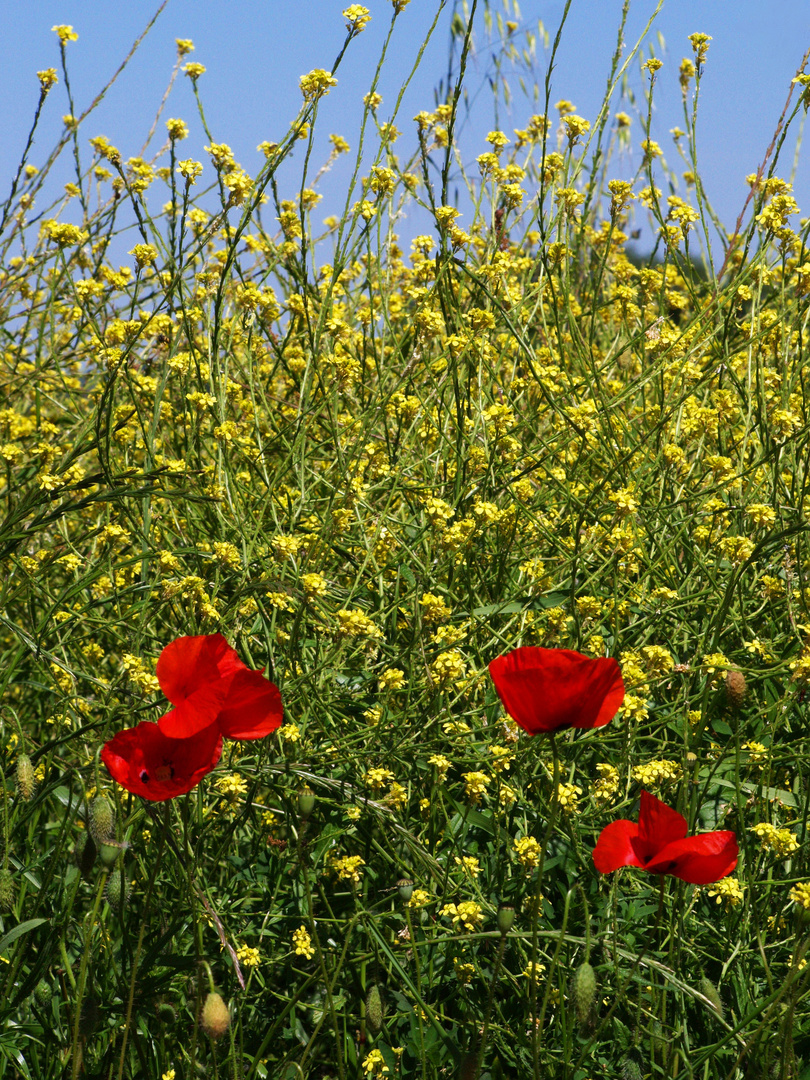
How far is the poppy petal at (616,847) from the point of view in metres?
1.22

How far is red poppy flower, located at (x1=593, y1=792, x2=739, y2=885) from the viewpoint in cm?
119

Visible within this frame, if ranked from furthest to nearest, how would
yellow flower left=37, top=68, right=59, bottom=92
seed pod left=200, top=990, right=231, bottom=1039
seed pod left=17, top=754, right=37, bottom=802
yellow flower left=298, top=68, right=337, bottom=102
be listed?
yellow flower left=37, top=68, right=59, bottom=92, yellow flower left=298, top=68, right=337, bottom=102, seed pod left=17, top=754, right=37, bottom=802, seed pod left=200, top=990, right=231, bottom=1039

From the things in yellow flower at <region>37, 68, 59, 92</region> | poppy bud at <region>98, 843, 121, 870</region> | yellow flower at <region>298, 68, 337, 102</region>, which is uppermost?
yellow flower at <region>37, 68, 59, 92</region>

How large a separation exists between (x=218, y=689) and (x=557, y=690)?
391 mm

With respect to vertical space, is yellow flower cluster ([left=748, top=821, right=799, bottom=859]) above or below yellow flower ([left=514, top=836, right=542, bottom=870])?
below

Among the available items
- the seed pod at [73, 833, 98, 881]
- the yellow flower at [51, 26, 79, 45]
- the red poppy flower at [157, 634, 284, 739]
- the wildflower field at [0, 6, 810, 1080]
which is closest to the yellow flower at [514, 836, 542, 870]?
the wildflower field at [0, 6, 810, 1080]

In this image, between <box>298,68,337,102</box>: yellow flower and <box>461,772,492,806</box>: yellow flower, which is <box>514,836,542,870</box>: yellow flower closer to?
<box>461,772,492,806</box>: yellow flower

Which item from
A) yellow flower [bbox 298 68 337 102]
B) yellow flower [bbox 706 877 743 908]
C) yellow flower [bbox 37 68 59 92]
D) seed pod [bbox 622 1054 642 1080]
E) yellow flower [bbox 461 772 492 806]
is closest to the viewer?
seed pod [bbox 622 1054 642 1080]

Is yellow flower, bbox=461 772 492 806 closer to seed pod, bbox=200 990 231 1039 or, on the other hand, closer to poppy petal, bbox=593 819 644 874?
poppy petal, bbox=593 819 644 874

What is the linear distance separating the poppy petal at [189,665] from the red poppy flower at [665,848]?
0.48 metres

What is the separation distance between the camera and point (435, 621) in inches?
72.1

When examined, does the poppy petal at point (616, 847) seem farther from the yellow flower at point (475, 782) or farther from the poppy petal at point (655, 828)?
the yellow flower at point (475, 782)

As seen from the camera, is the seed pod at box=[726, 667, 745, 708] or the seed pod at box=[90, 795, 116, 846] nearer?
the seed pod at box=[90, 795, 116, 846]

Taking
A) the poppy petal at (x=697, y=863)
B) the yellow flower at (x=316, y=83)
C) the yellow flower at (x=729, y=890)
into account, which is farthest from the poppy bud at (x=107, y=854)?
the yellow flower at (x=316, y=83)
